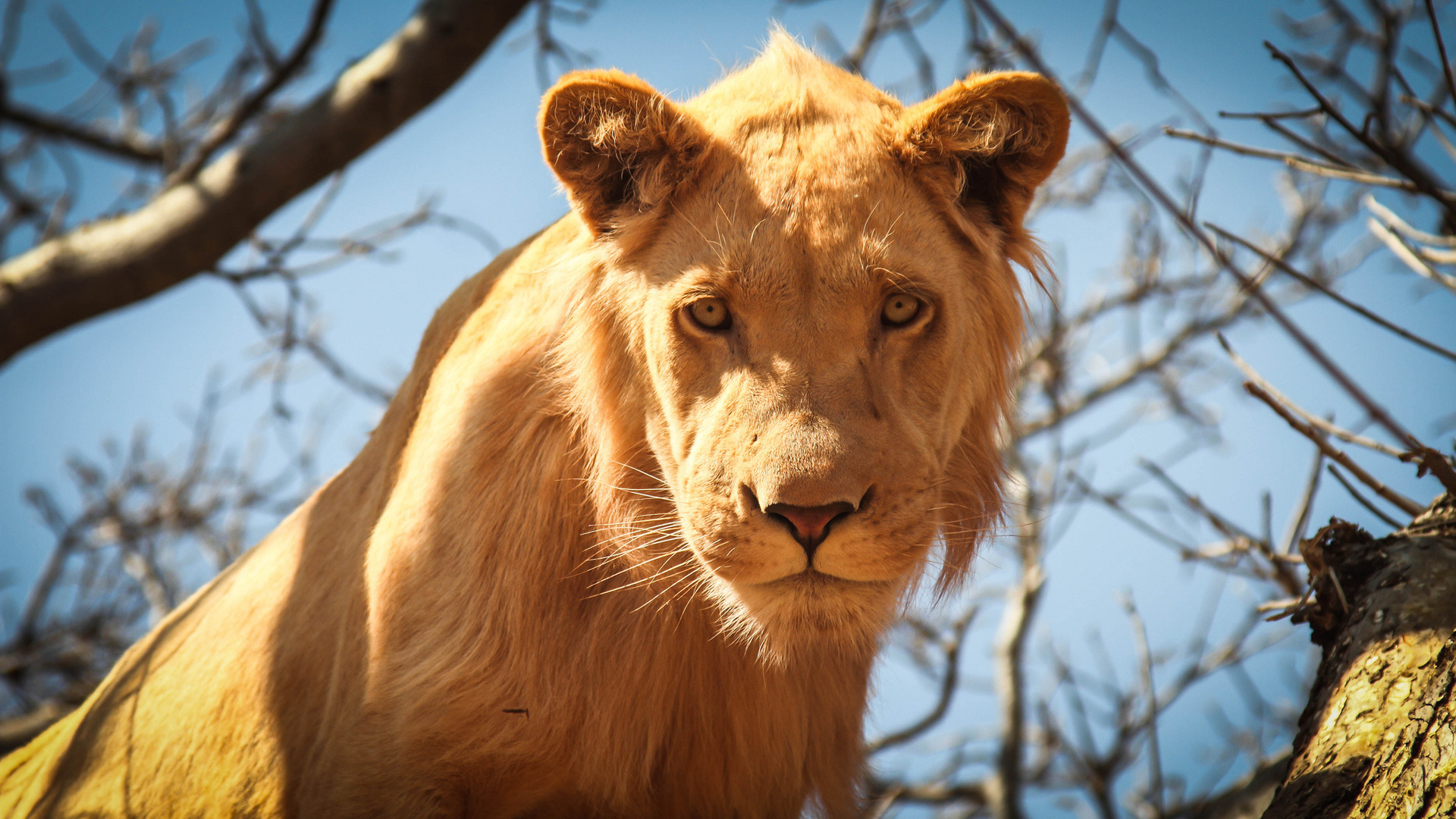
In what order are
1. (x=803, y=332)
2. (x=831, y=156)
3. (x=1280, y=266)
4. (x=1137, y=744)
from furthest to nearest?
→ (x=1137, y=744)
(x=831, y=156)
(x=803, y=332)
(x=1280, y=266)

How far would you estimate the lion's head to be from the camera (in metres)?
2.44

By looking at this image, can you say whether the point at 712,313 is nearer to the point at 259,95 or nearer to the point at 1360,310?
the point at 1360,310

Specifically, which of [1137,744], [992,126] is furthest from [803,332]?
[1137,744]

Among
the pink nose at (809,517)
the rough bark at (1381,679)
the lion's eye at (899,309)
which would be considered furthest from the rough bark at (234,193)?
the rough bark at (1381,679)

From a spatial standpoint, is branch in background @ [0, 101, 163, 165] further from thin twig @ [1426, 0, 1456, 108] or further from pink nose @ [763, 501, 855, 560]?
thin twig @ [1426, 0, 1456, 108]

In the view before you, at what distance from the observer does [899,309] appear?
8.81 ft

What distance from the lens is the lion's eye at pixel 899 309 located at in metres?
2.66

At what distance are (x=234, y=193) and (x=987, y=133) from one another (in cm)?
310

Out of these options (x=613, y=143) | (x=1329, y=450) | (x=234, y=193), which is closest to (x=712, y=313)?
(x=613, y=143)

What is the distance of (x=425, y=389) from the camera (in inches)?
132

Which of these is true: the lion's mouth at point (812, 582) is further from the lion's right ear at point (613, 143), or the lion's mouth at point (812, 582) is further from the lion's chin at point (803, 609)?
the lion's right ear at point (613, 143)

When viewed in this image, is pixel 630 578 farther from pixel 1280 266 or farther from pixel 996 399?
pixel 1280 266

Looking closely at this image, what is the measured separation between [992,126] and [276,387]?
3966mm

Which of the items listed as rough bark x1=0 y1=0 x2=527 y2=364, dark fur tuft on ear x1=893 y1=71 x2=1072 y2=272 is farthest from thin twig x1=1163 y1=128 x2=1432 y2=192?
rough bark x1=0 y1=0 x2=527 y2=364
